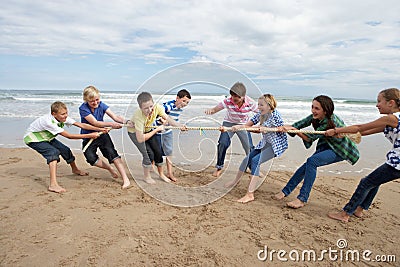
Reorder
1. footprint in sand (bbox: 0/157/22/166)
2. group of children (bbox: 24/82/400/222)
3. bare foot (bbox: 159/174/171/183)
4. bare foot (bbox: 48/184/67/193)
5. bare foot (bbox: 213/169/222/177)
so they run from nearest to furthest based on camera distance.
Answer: group of children (bbox: 24/82/400/222), bare foot (bbox: 48/184/67/193), bare foot (bbox: 159/174/171/183), bare foot (bbox: 213/169/222/177), footprint in sand (bbox: 0/157/22/166)

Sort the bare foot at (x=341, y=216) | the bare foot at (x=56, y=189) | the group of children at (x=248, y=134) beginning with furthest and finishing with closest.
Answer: the bare foot at (x=56, y=189)
the bare foot at (x=341, y=216)
the group of children at (x=248, y=134)

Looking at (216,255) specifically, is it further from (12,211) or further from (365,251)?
(12,211)

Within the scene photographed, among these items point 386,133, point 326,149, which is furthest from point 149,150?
point 386,133

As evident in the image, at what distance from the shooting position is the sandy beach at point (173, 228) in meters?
2.47

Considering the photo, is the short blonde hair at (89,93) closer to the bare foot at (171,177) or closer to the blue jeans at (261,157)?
the bare foot at (171,177)

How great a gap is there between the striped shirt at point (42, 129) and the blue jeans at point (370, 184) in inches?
156

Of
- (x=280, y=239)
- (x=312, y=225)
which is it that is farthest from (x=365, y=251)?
(x=280, y=239)

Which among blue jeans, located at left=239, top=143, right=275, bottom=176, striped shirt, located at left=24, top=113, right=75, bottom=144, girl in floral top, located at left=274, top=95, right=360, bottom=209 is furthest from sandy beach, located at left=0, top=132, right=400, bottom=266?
striped shirt, located at left=24, top=113, right=75, bottom=144

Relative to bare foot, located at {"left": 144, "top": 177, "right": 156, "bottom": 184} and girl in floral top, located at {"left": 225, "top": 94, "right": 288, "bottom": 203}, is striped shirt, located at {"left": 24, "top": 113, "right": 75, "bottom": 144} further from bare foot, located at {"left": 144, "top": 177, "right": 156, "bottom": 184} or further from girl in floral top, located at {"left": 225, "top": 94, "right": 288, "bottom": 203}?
girl in floral top, located at {"left": 225, "top": 94, "right": 288, "bottom": 203}

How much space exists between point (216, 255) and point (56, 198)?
2332mm

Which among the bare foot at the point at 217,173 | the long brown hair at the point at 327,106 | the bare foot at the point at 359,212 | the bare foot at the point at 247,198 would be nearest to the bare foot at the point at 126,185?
the bare foot at the point at 217,173

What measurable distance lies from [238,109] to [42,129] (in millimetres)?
2916

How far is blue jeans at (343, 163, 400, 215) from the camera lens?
2.98m

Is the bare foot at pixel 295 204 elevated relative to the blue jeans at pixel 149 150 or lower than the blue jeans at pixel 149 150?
lower
